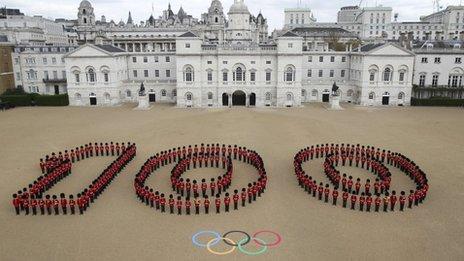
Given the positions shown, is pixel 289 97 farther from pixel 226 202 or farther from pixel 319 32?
pixel 319 32

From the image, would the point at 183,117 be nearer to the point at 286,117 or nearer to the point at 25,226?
the point at 286,117

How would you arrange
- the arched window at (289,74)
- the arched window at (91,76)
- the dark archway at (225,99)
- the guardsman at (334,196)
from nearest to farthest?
the guardsman at (334,196)
the arched window at (289,74)
the dark archway at (225,99)
the arched window at (91,76)

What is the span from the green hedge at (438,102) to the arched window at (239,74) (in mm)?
24039

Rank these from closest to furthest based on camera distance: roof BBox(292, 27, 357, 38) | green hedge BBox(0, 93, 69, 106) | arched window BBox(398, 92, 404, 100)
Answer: arched window BBox(398, 92, 404, 100) → green hedge BBox(0, 93, 69, 106) → roof BBox(292, 27, 357, 38)

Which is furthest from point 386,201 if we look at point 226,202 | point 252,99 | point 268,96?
point 252,99

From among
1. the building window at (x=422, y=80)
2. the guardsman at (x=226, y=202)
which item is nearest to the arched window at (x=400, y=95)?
the building window at (x=422, y=80)

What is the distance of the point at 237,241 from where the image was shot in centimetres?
1695

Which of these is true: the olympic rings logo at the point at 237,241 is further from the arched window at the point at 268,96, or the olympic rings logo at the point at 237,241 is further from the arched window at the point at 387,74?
the arched window at the point at 387,74

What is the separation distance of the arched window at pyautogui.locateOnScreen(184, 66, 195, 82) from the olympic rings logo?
37.8 meters

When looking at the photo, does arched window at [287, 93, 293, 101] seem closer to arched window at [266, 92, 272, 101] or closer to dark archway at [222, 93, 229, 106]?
arched window at [266, 92, 272, 101]

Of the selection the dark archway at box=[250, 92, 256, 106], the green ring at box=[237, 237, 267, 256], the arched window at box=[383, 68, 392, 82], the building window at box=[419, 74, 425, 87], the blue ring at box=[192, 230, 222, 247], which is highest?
the arched window at box=[383, 68, 392, 82]

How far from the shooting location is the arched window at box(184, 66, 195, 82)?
53.1 metres

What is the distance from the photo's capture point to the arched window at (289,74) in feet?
173

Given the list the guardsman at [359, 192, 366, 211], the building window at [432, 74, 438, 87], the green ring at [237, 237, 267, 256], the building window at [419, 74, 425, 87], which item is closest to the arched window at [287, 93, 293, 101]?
the building window at [419, 74, 425, 87]
